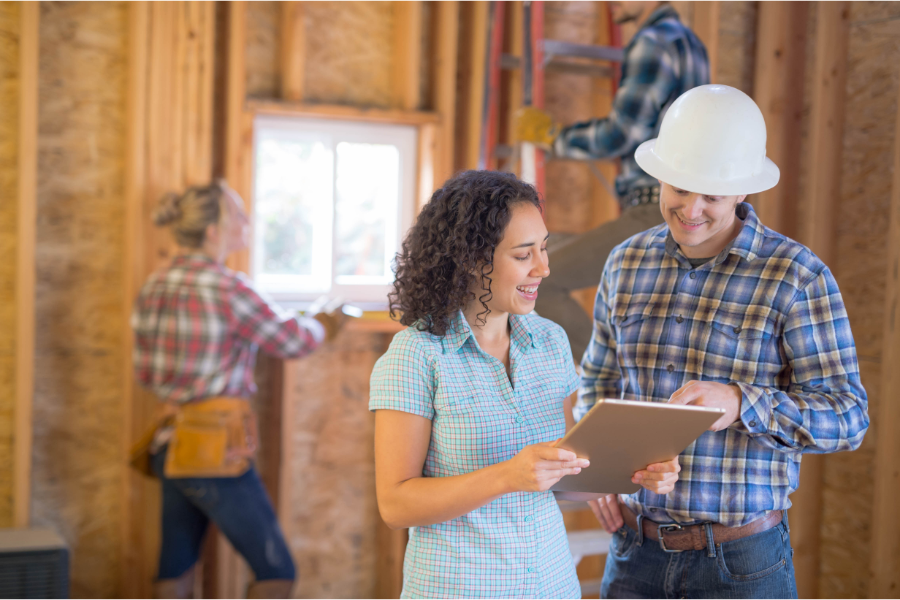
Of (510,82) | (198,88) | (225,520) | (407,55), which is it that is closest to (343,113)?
(407,55)

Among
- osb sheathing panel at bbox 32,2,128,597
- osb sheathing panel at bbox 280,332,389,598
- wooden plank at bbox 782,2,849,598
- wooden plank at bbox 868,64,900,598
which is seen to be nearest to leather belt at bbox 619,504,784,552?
wooden plank at bbox 868,64,900,598

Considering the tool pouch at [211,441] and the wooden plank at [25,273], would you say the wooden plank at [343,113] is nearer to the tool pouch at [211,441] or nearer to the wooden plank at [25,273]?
the wooden plank at [25,273]

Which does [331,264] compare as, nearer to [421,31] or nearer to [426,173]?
[426,173]

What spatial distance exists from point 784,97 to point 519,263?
6.68 ft

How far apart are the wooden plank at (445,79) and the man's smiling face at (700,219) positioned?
2.17 m

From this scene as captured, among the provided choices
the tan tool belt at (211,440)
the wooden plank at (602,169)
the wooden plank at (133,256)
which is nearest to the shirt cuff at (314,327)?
the tan tool belt at (211,440)

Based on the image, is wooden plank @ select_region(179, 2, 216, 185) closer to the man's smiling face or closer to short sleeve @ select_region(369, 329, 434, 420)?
short sleeve @ select_region(369, 329, 434, 420)

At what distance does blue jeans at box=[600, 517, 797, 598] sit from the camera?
1.48 m

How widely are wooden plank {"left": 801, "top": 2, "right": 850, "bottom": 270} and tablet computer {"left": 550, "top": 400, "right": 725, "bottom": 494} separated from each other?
1.82 metres

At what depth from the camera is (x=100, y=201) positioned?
10.7ft

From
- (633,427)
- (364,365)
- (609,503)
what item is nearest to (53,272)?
(364,365)

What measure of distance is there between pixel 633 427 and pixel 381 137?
112 inches

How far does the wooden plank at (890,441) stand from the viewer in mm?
2408

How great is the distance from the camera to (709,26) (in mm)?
2969
